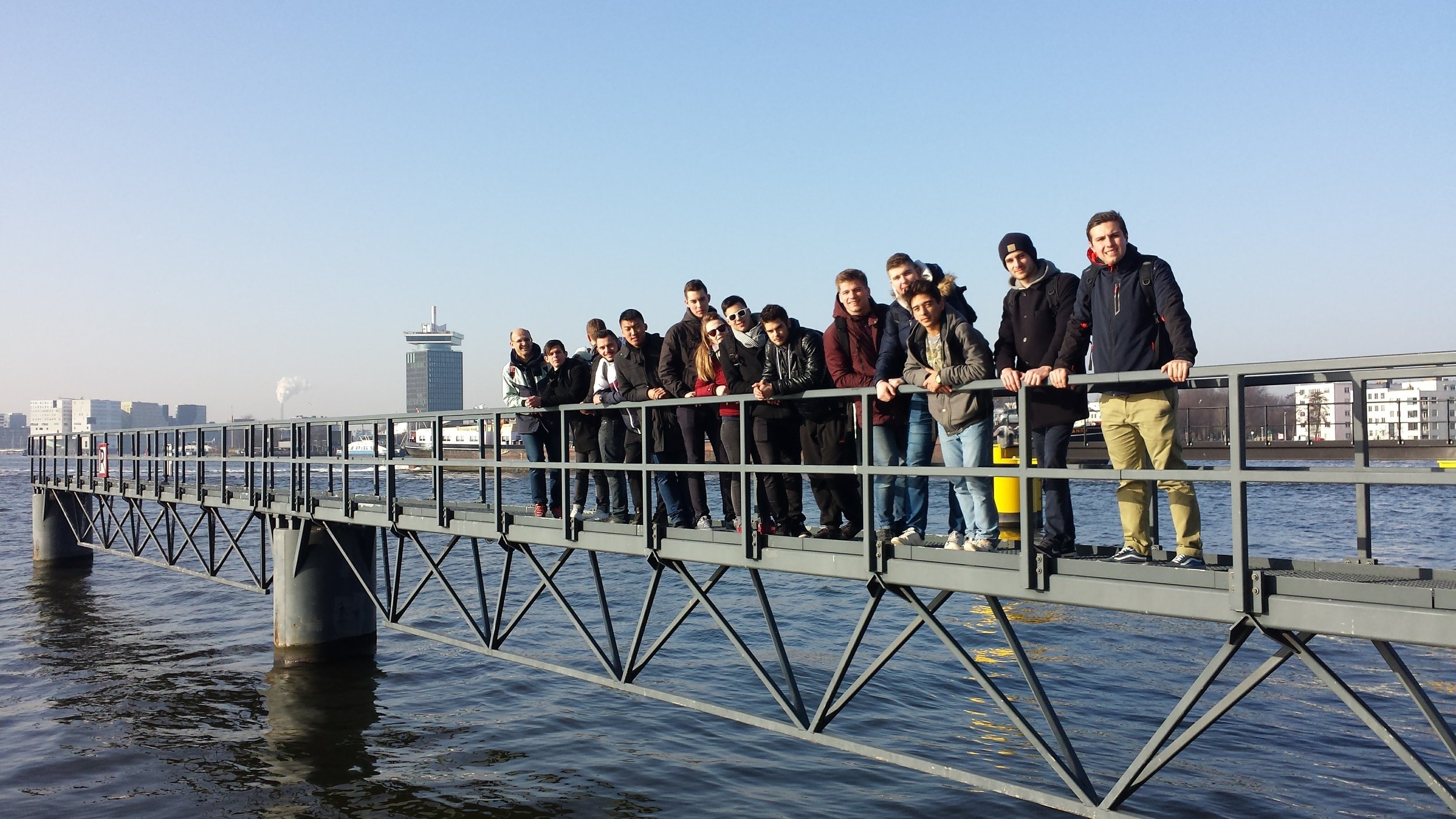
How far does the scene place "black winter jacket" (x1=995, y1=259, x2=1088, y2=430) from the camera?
6.28 meters

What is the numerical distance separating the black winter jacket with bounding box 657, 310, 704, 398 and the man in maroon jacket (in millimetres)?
1726

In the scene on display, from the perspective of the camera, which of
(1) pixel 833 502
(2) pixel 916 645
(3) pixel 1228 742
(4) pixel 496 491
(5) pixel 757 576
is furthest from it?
(2) pixel 916 645

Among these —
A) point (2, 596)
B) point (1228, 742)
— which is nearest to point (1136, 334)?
point (1228, 742)

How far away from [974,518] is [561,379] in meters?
5.25

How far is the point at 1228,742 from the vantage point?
12.7 meters

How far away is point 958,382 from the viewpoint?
6586 mm

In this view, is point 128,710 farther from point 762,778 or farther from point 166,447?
point 762,778

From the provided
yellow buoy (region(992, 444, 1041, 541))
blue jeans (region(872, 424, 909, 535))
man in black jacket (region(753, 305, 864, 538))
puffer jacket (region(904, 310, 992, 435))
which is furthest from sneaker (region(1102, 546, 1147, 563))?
yellow buoy (region(992, 444, 1041, 541))

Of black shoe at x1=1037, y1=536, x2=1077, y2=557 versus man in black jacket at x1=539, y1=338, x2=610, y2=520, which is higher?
man in black jacket at x1=539, y1=338, x2=610, y2=520

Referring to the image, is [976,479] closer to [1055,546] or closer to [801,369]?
[1055,546]

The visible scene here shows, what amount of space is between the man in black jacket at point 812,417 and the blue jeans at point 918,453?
0.49 metres

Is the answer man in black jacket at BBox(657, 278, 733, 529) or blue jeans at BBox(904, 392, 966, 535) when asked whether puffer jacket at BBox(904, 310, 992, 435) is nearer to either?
blue jeans at BBox(904, 392, 966, 535)

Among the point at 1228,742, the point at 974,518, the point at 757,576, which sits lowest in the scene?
the point at 1228,742

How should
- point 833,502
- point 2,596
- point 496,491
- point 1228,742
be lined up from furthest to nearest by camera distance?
1. point 2,596
2. point 1228,742
3. point 496,491
4. point 833,502
